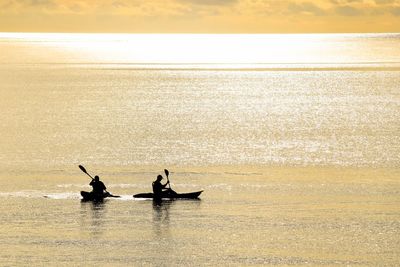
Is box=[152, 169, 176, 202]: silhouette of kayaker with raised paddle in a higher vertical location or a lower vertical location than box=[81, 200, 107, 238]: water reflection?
higher

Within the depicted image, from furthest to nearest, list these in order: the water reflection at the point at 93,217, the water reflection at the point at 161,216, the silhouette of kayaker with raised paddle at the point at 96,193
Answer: the silhouette of kayaker with raised paddle at the point at 96,193 → the water reflection at the point at 161,216 → the water reflection at the point at 93,217

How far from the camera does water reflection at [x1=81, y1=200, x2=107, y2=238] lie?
1560 inches

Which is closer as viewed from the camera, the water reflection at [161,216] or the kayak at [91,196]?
the water reflection at [161,216]

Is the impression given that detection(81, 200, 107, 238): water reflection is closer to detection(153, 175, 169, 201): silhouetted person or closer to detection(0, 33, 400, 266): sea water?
detection(0, 33, 400, 266): sea water

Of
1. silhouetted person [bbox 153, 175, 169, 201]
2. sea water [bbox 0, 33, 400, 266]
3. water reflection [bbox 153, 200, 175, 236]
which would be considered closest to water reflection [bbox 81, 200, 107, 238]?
sea water [bbox 0, 33, 400, 266]

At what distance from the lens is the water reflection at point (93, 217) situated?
130ft

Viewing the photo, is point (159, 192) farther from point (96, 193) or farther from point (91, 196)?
point (91, 196)

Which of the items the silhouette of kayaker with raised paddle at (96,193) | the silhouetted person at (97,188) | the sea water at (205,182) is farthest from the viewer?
the silhouette of kayaker with raised paddle at (96,193)

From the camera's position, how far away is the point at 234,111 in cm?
10700

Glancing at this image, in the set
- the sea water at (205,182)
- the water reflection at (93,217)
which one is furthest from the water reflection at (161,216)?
the water reflection at (93,217)

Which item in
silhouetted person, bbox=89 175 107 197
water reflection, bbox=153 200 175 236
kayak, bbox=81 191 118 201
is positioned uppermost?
silhouetted person, bbox=89 175 107 197

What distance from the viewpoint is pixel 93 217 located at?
42.2 meters

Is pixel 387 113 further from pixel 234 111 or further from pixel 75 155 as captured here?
pixel 75 155

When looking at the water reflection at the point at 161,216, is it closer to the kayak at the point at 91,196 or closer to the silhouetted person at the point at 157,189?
the silhouetted person at the point at 157,189
